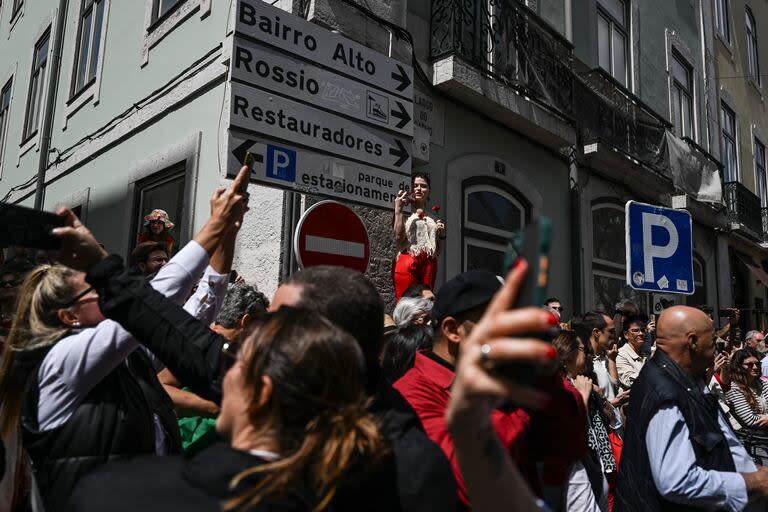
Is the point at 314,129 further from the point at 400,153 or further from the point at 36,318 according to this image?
the point at 36,318

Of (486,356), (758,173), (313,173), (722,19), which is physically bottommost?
(486,356)

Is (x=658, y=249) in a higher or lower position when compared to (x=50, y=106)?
lower

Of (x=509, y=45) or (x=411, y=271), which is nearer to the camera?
(x=411, y=271)

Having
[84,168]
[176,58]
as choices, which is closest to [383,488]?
[176,58]

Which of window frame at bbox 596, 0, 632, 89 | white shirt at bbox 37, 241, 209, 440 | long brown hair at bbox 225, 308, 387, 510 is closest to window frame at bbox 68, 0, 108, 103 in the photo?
window frame at bbox 596, 0, 632, 89

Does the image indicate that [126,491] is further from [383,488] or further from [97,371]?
[97,371]

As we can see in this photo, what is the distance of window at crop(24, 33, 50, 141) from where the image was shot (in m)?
12.9

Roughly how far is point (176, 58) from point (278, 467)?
7491 millimetres

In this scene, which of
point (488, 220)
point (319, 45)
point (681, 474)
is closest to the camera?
point (681, 474)

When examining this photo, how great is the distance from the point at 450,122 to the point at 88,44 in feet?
21.9

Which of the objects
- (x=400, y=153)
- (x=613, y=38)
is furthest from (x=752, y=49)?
(x=400, y=153)

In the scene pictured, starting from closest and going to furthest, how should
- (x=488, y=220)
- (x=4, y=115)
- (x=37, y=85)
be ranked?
(x=488, y=220)
(x=37, y=85)
(x=4, y=115)

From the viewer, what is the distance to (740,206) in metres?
16.6

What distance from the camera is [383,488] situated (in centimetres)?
131
